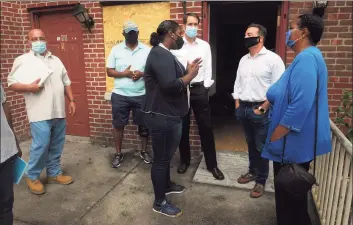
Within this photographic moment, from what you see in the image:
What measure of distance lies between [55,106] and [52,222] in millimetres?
1239

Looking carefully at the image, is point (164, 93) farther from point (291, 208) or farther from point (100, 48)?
point (100, 48)

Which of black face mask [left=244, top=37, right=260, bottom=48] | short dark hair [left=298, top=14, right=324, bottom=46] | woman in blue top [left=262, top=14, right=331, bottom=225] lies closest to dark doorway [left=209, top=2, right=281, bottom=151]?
black face mask [left=244, top=37, right=260, bottom=48]

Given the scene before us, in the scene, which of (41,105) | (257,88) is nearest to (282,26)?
(257,88)

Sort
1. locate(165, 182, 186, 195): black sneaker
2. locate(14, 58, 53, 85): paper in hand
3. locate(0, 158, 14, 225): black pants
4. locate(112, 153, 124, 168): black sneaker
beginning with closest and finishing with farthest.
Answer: locate(0, 158, 14, 225): black pants → locate(14, 58, 53, 85): paper in hand → locate(165, 182, 186, 195): black sneaker → locate(112, 153, 124, 168): black sneaker

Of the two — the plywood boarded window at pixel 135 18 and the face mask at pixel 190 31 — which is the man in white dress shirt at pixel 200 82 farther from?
the plywood boarded window at pixel 135 18

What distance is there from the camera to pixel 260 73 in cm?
310

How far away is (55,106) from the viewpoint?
3328mm

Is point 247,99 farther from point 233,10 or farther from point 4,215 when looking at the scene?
point 233,10

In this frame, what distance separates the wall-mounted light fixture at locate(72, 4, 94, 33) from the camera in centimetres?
432

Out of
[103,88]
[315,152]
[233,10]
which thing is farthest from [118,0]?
[233,10]

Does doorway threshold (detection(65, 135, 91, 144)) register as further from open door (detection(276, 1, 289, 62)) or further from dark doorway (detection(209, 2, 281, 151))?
open door (detection(276, 1, 289, 62))

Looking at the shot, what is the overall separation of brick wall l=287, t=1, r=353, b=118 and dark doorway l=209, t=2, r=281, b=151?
7.83ft

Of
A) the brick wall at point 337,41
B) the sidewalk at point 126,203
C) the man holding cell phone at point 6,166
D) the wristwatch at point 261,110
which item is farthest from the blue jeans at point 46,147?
the brick wall at point 337,41

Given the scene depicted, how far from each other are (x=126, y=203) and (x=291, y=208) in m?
1.72
